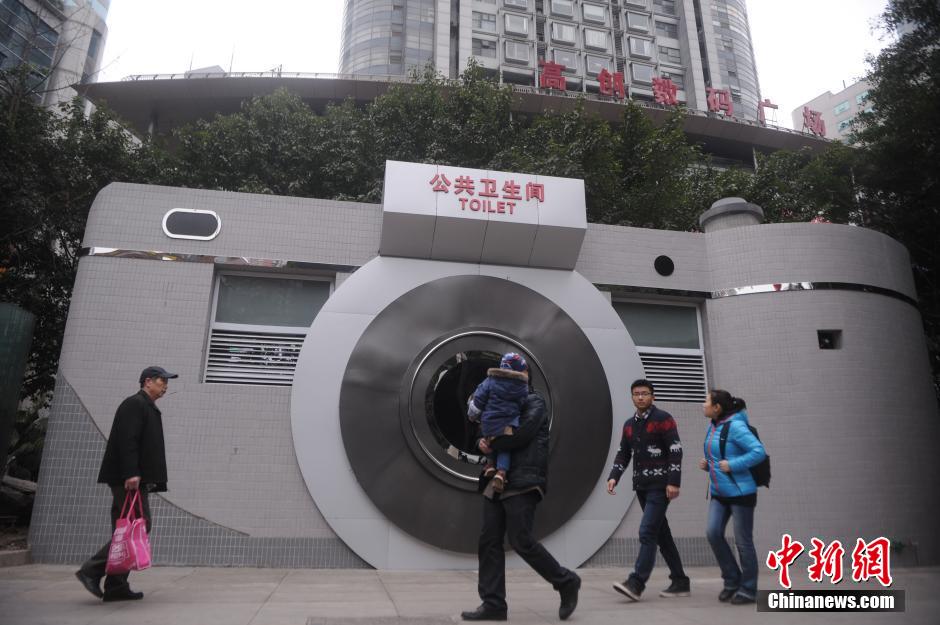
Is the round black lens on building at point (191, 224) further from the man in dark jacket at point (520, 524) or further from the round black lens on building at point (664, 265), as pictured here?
the round black lens on building at point (664, 265)

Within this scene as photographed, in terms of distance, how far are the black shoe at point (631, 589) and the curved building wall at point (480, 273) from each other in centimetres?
259

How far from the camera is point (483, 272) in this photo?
26.0ft

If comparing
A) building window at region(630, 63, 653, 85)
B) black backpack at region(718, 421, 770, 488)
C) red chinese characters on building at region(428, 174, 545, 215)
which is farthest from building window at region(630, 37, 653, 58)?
black backpack at region(718, 421, 770, 488)

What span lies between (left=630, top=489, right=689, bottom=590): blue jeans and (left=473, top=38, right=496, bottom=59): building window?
44.6 m

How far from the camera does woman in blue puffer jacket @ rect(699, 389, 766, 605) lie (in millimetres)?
4523

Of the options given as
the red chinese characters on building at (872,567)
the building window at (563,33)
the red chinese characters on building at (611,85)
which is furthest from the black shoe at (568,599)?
the building window at (563,33)

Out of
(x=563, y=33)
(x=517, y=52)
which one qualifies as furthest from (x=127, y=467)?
(x=563, y=33)

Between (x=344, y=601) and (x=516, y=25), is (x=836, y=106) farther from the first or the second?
(x=344, y=601)

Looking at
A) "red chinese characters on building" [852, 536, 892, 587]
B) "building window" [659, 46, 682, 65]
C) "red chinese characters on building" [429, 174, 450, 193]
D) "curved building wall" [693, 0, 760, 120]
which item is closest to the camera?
"red chinese characters on building" [852, 536, 892, 587]

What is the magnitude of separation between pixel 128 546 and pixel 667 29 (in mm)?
55841

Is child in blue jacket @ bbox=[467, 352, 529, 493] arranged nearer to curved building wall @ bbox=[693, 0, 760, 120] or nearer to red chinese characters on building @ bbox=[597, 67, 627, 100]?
red chinese characters on building @ bbox=[597, 67, 627, 100]

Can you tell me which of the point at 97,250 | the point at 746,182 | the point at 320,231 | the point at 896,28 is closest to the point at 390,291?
the point at 320,231

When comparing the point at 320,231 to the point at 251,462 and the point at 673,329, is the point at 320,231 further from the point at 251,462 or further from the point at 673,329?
the point at 673,329

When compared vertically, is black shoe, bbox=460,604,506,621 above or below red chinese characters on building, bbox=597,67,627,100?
below
